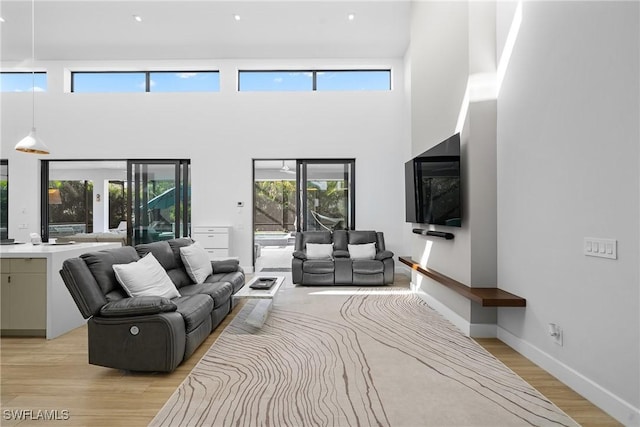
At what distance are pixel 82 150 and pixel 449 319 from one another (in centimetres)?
758

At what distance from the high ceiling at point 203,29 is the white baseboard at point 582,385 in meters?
5.14

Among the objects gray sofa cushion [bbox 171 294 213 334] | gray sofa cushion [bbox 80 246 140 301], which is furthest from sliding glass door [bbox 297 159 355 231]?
gray sofa cushion [bbox 80 246 140 301]

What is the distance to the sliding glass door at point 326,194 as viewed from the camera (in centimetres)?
700

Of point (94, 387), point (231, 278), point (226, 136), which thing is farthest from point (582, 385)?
point (226, 136)

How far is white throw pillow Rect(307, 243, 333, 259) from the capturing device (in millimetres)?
6023

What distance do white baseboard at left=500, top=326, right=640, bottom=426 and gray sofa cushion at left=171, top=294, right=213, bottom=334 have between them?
2.81m

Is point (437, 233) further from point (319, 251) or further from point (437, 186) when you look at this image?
point (319, 251)

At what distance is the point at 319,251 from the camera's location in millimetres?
6055

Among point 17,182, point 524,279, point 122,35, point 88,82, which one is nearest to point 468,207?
point 524,279

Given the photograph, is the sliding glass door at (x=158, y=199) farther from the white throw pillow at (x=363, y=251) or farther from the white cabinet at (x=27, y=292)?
the white cabinet at (x=27, y=292)

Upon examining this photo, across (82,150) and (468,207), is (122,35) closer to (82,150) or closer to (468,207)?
(82,150)

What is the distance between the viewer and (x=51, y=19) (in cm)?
565

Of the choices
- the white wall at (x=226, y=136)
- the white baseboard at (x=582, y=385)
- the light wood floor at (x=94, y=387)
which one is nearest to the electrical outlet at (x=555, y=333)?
the white baseboard at (x=582, y=385)

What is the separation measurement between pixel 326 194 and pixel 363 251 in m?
1.63
